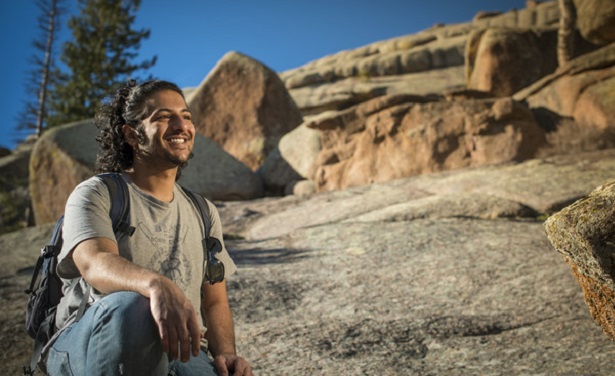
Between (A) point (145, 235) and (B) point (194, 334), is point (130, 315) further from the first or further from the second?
(A) point (145, 235)

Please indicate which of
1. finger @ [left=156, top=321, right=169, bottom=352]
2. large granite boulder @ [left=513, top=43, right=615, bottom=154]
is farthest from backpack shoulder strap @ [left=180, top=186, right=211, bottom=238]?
large granite boulder @ [left=513, top=43, right=615, bottom=154]

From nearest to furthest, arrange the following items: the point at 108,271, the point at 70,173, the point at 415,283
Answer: the point at 108,271 < the point at 415,283 < the point at 70,173

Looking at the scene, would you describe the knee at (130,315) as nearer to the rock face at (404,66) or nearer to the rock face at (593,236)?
the rock face at (593,236)

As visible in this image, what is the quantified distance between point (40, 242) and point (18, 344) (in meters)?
5.78

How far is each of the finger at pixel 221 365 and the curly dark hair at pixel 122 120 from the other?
976 mm

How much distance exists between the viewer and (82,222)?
198 cm

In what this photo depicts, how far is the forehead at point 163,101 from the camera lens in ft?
8.11

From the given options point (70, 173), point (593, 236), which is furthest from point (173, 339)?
point (70, 173)

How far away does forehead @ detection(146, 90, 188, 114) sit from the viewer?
2471 mm

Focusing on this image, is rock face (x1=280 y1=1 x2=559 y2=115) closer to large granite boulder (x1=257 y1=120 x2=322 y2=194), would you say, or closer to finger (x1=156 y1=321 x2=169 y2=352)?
large granite boulder (x1=257 y1=120 x2=322 y2=194)

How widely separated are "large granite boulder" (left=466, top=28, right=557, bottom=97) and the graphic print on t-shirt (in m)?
15.7

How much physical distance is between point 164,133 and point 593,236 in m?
2.04

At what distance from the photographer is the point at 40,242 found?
29.8 feet

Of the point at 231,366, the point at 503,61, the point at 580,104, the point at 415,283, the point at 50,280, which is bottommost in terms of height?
the point at 415,283
